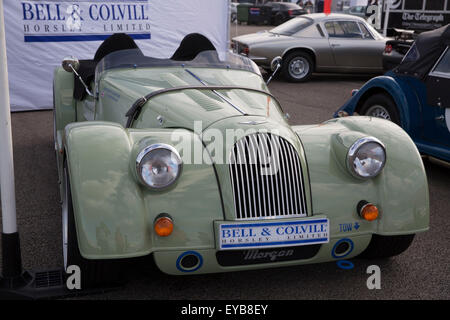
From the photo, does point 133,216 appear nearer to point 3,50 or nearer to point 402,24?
point 3,50

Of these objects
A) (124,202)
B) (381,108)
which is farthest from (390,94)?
(124,202)

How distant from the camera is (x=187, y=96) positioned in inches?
151

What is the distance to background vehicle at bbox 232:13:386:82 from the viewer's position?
11.5m

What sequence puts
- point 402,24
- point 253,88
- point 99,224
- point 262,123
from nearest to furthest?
point 99,224, point 262,123, point 253,88, point 402,24

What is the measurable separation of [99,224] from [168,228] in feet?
1.18

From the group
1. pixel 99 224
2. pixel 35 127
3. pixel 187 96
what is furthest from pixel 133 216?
pixel 35 127

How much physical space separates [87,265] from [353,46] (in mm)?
9801

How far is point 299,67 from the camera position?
11656 millimetres

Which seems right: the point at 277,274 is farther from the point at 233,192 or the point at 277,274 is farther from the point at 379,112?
the point at 379,112

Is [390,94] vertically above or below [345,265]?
above

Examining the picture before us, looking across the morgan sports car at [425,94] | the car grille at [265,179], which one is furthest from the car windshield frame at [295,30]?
the car grille at [265,179]
